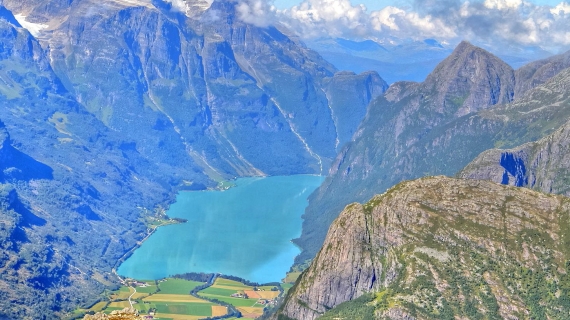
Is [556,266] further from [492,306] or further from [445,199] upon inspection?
[445,199]

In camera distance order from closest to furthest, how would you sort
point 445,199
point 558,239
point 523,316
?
point 523,316
point 558,239
point 445,199

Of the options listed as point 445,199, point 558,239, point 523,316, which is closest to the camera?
point 523,316

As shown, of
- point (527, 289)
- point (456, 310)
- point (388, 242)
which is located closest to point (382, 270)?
point (388, 242)

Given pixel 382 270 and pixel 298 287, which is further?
pixel 298 287

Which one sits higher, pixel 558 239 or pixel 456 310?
pixel 558 239

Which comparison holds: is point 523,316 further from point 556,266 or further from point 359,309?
point 359,309

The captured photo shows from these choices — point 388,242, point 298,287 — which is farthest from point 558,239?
point 298,287

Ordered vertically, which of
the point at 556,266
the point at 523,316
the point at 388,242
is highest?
the point at 388,242
